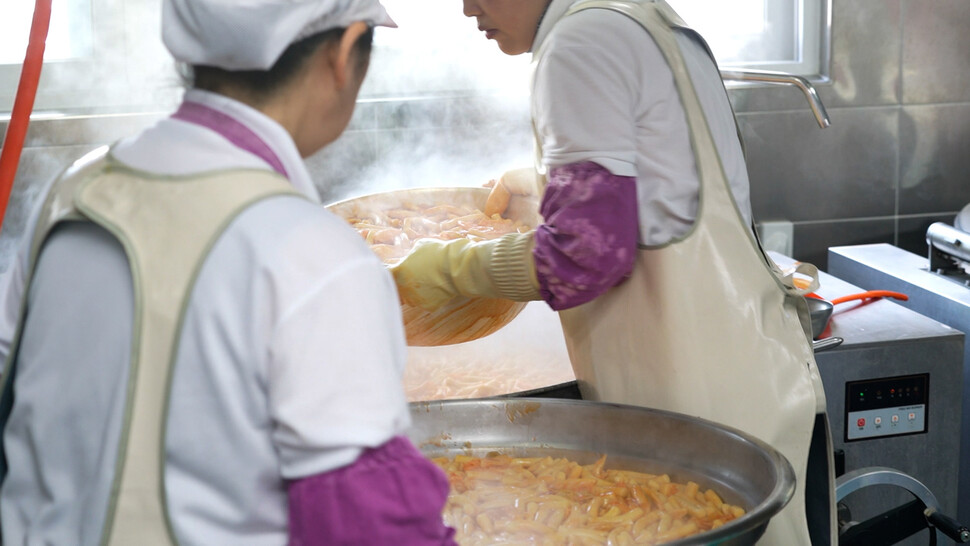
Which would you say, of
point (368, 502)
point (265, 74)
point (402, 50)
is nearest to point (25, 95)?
point (265, 74)

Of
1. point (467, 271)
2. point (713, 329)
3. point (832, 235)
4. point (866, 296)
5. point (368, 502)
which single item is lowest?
point (832, 235)

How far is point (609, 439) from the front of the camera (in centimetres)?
148

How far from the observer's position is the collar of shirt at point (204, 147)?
30.3 inches

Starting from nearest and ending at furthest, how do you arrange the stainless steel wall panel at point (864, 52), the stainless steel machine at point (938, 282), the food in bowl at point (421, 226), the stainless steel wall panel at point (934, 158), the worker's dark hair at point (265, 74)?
the worker's dark hair at point (265, 74)
the food in bowl at point (421, 226)
the stainless steel machine at point (938, 282)
the stainless steel wall panel at point (864, 52)
the stainless steel wall panel at point (934, 158)

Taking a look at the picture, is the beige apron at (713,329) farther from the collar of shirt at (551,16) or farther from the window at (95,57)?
the window at (95,57)

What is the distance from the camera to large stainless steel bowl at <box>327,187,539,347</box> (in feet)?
→ 5.37

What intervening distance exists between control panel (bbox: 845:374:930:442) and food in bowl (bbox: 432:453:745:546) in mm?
853

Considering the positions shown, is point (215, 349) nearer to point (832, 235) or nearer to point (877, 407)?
point (877, 407)

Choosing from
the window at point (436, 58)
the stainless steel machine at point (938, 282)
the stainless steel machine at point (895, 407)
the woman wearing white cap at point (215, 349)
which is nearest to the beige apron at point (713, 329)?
the stainless steel machine at point (895, 407)

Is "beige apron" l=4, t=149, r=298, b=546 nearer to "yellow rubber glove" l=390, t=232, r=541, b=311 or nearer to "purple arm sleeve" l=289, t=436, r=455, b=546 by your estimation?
"purple arm sleeve" l=289, t=436, r=455, b=546

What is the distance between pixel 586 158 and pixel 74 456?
862 millimetres

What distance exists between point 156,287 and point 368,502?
222 millimetres

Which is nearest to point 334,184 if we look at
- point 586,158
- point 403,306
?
point 403,306

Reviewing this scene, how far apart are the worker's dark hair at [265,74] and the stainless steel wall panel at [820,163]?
280 cm
